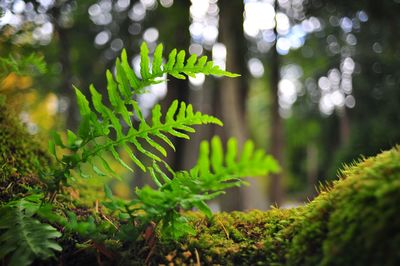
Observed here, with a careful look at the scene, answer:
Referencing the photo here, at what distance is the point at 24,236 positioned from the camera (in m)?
1.35

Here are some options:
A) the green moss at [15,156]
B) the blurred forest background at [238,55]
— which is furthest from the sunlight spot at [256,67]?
the green moss at [15,156]

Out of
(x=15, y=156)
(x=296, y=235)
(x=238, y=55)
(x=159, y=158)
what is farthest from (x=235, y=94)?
(x=296, y=235)

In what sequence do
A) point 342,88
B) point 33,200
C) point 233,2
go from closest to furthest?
point 33,200 < point 233,2 < point 342,88

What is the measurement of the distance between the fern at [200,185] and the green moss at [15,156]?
78cm

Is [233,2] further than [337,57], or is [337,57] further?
[337,57]

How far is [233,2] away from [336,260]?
35.8ft

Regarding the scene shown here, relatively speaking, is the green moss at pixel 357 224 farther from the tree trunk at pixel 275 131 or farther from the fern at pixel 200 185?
the tree trunk at pixel 275 131

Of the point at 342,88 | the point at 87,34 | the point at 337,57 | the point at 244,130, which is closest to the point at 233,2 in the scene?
the point at 244,130

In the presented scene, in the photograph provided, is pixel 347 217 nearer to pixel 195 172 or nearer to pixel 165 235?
pixel 195 172

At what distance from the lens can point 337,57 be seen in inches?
618

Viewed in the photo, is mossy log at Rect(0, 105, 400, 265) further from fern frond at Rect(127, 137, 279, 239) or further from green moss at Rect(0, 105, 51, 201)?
fern frond at Rect(127, 137, 279, 239)

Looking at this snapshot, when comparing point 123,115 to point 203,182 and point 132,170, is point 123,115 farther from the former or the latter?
point 203,182

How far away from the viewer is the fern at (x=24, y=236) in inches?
49.9

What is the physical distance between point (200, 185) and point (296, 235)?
19.7 inches
